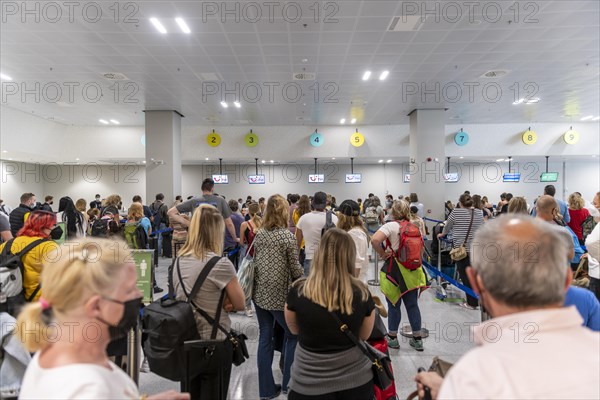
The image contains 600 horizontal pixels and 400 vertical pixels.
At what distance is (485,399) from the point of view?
830mm

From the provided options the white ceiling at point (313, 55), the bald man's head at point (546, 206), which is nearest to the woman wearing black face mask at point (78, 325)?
the bald man's head at point (546, 206)

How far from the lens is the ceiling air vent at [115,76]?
8750 millimetres

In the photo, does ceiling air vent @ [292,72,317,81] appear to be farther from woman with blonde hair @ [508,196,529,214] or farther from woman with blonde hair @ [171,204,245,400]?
woman with blonde hair @ [171,204,245,400]

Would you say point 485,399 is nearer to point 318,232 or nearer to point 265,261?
point 265,261

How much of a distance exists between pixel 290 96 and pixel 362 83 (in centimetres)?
233

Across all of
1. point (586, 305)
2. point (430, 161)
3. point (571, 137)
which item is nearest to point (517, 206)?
point (586, 305)

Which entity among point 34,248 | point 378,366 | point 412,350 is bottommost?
point 412,350

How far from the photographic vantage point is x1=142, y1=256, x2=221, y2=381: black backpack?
202 centimetres

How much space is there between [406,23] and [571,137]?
521 inches

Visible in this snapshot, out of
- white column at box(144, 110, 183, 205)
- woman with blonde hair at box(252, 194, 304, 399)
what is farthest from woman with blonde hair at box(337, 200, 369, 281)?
white column at box(144, 110, 183, 205)

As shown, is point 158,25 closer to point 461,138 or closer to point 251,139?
point 251,139

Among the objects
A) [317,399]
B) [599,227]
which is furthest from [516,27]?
[317,399]

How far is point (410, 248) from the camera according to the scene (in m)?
3.79

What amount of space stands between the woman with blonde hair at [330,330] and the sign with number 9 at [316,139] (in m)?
13.5
